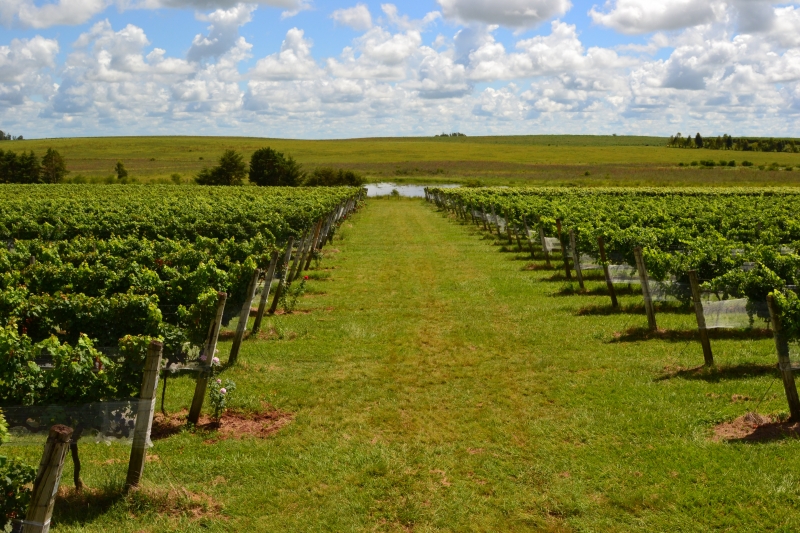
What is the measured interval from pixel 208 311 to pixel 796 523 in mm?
6608

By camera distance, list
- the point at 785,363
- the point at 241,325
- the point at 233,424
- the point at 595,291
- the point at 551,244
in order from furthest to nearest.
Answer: the point at 551,244
the point at 595,291
the point at 241,325
the point at 233,424
the point at 785,363

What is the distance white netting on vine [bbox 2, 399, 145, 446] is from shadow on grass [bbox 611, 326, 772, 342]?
8.89m

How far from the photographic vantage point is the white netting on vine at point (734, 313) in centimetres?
1013

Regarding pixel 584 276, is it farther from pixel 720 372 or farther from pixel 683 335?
Result: pixel 720 372

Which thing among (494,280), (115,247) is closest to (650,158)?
(494,280)

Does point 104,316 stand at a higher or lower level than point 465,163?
lower

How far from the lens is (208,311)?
8.66m

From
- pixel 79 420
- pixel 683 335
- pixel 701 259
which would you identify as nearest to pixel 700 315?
pixel 683 335

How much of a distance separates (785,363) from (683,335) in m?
4.66

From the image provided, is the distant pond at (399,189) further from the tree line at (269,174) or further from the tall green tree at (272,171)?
the tall green tree at (272,171)

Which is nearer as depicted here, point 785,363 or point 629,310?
point 785,363

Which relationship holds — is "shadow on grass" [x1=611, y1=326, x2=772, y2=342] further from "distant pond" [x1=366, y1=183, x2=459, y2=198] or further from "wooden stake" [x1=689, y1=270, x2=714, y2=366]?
"distant pond" [x1=366, y1=183, x2=459, y2=198]

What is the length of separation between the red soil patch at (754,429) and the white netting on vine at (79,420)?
6.42m

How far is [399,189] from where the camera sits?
89375 millimetres
